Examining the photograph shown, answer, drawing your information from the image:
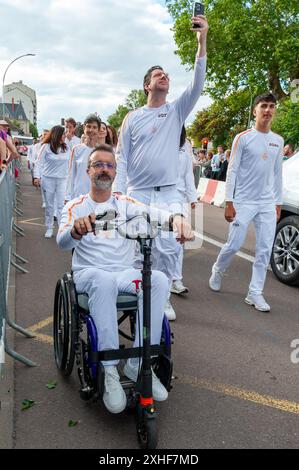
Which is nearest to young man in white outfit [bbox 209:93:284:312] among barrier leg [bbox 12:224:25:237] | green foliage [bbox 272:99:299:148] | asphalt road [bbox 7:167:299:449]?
asphalt road [bbox 7:167:299:449]

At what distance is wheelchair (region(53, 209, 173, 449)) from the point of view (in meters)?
2.55

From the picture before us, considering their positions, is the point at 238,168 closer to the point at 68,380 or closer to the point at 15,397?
the point at 68,380

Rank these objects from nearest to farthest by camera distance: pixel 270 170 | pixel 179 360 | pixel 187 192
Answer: pixel 179 360 → pixel 270 170 → pixel 187 192

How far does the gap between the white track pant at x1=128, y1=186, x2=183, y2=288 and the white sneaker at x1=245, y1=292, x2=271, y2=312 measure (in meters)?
1.29

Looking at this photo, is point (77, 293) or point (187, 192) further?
point (187, 192)

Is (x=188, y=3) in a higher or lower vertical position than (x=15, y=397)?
higher

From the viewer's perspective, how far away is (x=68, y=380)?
11.0ft

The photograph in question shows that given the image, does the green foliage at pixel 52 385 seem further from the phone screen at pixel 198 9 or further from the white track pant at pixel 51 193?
the white track pant at pixel 51 193

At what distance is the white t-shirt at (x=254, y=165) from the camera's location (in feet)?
16.5

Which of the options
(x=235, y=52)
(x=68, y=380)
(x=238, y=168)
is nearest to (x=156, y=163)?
(x=238, y=168)

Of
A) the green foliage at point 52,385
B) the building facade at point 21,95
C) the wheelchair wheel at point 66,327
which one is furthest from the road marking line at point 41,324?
the building facade at point 21,95

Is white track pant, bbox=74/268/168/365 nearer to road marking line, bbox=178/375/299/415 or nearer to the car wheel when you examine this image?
road marking line, bbox=178/375/299/415

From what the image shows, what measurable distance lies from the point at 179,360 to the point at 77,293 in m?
1.18

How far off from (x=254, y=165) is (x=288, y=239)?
141cm
